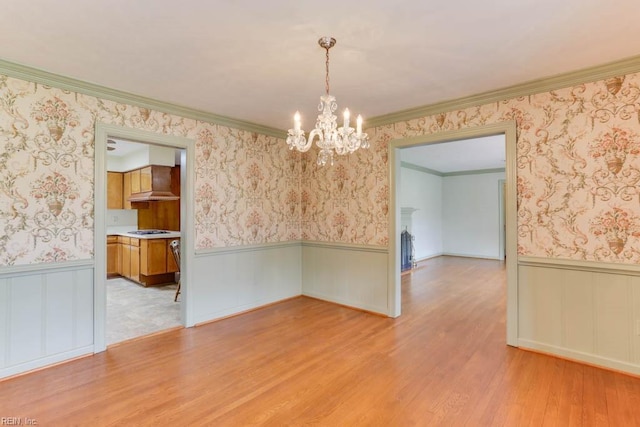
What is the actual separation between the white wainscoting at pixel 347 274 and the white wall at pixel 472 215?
5.74 meters

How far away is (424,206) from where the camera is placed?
27.6 ft

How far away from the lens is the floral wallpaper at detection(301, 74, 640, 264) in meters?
2.52

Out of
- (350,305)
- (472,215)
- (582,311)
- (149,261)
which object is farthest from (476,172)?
(149,261)

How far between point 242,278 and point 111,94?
8.00 feet

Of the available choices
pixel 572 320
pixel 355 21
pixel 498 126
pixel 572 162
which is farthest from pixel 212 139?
pixel 572 320

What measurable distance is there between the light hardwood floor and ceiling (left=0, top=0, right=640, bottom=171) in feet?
7.96

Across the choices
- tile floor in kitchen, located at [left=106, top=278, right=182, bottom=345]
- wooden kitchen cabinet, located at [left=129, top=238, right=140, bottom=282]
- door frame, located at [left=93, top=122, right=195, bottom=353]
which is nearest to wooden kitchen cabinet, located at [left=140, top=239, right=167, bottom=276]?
wooden kitchen cabinet, located at [left=129, top=238, right=140, bottom=282]

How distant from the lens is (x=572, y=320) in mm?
2762

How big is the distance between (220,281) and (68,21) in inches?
110

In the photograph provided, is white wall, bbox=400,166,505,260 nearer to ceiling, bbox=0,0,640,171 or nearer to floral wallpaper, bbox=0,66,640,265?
floral wallpaper, bbox=0,66,640,265

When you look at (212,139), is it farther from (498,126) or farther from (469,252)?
(469,252)

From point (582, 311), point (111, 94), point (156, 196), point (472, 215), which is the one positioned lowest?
point (582, 311)

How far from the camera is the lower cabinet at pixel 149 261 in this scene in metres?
5.35

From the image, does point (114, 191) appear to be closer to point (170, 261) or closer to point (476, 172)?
point (170, 261)
